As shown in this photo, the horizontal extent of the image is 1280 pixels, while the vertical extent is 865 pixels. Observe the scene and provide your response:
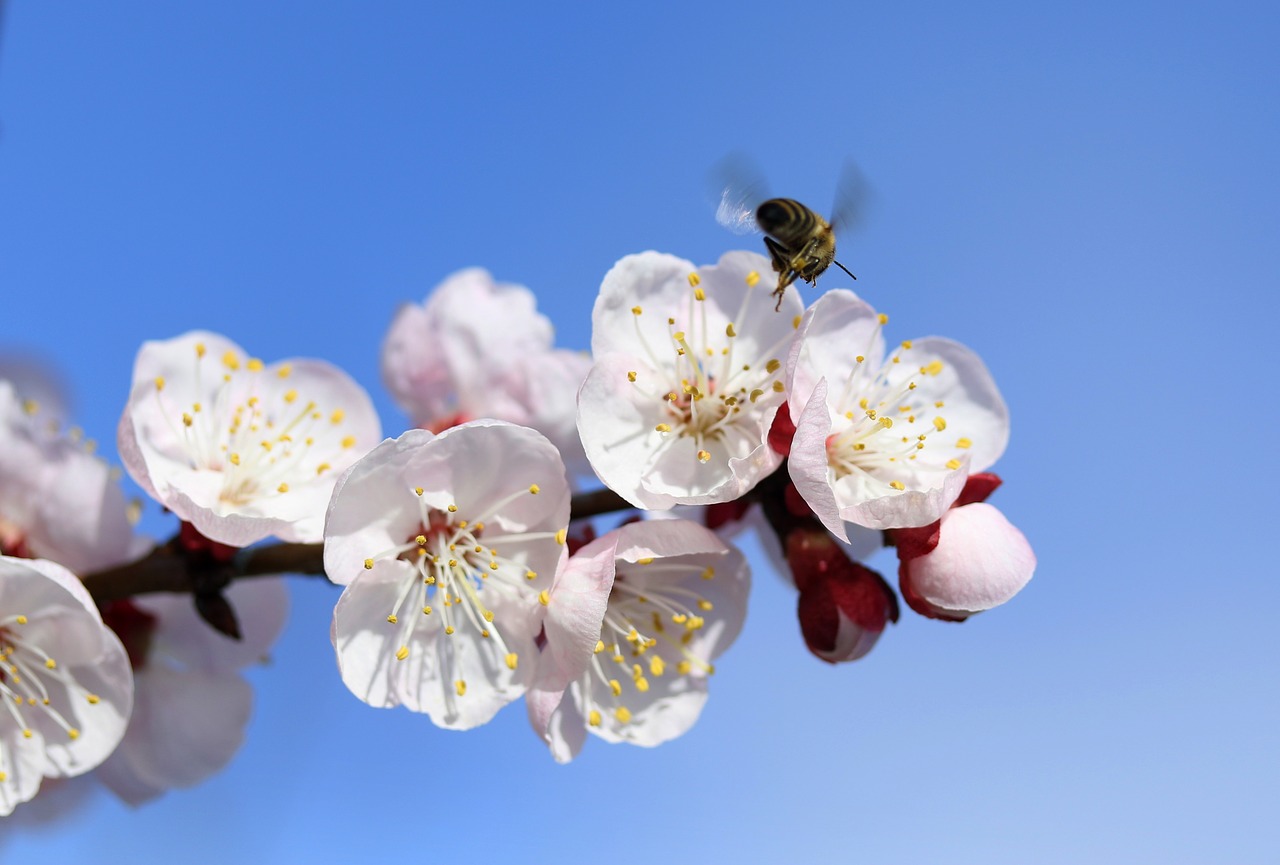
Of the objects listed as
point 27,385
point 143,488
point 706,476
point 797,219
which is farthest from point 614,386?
point 27,385

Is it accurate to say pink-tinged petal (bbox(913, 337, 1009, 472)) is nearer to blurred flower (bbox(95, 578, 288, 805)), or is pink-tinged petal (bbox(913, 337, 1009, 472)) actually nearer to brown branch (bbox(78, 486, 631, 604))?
brown branch (bbox(78, 486, 631, 604))

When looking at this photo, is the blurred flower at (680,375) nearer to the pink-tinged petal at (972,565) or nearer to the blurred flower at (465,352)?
the pink-tinged petal at (972,565)

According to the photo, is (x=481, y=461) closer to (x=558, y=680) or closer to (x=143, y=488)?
(x=558, y=680)

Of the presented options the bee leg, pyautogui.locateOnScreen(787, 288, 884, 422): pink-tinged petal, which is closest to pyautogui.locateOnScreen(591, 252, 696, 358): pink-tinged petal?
the bee leg

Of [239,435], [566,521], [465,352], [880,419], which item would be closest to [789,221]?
[880,419]

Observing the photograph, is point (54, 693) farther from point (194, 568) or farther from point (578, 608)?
point (578, 608)

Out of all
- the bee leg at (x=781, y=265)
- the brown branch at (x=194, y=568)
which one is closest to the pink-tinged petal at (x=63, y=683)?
the brown branch at (x=194, y=568)
